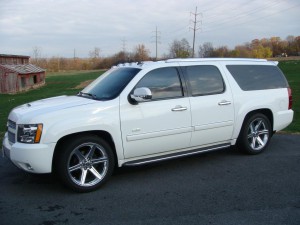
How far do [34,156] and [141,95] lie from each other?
1.65m

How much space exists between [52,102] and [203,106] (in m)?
2.39

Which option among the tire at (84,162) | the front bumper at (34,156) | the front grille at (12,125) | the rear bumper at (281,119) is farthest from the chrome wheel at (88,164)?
the rear bumper at (281,119)

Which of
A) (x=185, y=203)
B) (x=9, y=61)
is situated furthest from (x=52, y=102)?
(x=9, y=61)

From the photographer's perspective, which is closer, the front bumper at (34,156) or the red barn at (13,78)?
the front bumper at (34,156)

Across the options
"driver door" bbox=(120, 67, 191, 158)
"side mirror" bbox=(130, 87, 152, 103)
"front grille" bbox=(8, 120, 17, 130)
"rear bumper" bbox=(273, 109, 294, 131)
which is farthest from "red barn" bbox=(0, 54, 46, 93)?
"side mirror" bbox=(130, 87, 152, 103)

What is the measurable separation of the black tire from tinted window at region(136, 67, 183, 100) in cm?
164

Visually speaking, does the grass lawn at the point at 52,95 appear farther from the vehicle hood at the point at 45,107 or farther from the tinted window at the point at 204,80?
the vehicle hood at the point at 45,107

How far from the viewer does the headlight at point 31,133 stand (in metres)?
4.58

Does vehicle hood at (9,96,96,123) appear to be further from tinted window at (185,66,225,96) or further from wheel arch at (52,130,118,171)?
tinted window at (185,66,225,96)

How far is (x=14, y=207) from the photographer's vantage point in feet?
14.6

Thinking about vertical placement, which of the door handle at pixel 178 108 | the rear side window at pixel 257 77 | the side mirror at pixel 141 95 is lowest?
the door handle at pixel 178 108

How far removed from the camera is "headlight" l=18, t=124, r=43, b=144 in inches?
180

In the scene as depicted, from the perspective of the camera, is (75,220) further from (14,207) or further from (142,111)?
(142,111)

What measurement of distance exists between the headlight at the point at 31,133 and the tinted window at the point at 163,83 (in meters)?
1.59
